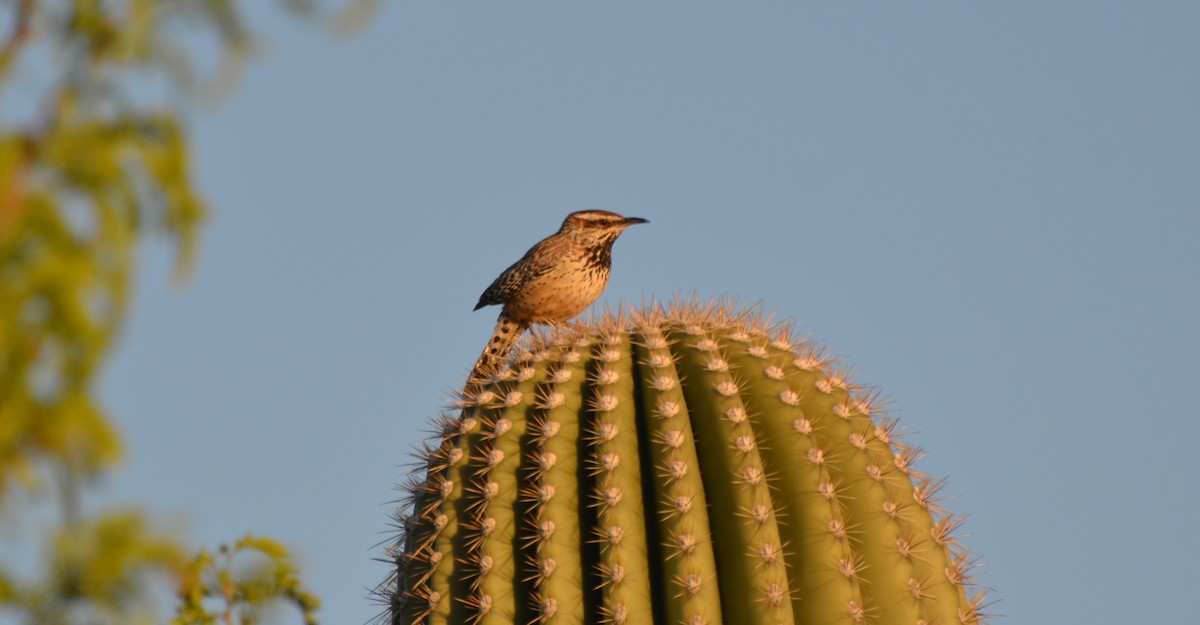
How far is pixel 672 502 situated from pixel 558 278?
3.73m

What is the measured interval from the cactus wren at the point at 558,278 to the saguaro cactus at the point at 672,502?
293 cm

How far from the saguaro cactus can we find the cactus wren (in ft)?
9.61

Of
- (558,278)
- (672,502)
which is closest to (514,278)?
(558,278)

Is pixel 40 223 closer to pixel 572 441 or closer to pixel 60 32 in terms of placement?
pixel 60 32

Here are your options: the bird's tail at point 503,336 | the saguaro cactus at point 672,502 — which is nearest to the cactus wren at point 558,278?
the bird's tail at point 503,336

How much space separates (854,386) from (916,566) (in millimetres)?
769

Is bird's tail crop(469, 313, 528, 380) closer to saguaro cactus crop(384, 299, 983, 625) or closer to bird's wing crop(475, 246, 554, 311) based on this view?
bird's wing crop(475, 246, 554, 311)

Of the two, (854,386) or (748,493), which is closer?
(748,493)

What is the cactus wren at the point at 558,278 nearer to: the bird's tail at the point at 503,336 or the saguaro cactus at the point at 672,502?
the bird's tail at the point at 503,336

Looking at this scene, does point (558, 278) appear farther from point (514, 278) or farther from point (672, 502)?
point (672, 502)

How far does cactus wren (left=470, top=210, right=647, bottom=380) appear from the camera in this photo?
322 inches

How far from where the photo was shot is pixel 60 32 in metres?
1.32

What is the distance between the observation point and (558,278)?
26.8ft

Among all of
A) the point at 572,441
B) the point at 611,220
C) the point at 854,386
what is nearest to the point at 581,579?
the point at 572,441
